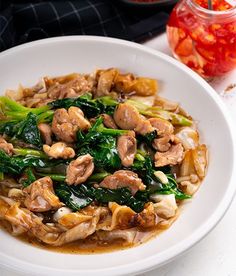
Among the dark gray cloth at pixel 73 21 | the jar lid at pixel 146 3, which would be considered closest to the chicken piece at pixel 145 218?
the dark gray cloth at pixel 73 21

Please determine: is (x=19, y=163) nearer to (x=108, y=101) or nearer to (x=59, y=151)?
(x=59, y=151)

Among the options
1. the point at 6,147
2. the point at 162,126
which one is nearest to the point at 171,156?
the point at 162,126

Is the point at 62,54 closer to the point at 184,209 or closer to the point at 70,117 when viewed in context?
the point at 70,117

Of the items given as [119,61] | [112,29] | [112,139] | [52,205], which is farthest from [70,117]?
[112,29]

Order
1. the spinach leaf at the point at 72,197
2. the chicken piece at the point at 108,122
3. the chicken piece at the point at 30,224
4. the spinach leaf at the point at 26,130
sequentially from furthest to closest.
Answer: the chicken piece at the point at 108,122
the spinach leaf at the point at 26,130
the spinach leaf at the point at 72,197
the chicken piece at the point at 30,224

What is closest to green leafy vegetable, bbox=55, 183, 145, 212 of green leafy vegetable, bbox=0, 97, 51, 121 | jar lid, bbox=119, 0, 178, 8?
green leafy vegetable, bbox=0, 97, 51, 121

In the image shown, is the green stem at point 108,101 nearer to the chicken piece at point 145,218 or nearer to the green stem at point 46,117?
the green stem at point 46,117

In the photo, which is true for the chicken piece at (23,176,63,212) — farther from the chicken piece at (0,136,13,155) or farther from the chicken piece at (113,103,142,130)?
the chicken piece at (113,103,142,130)
